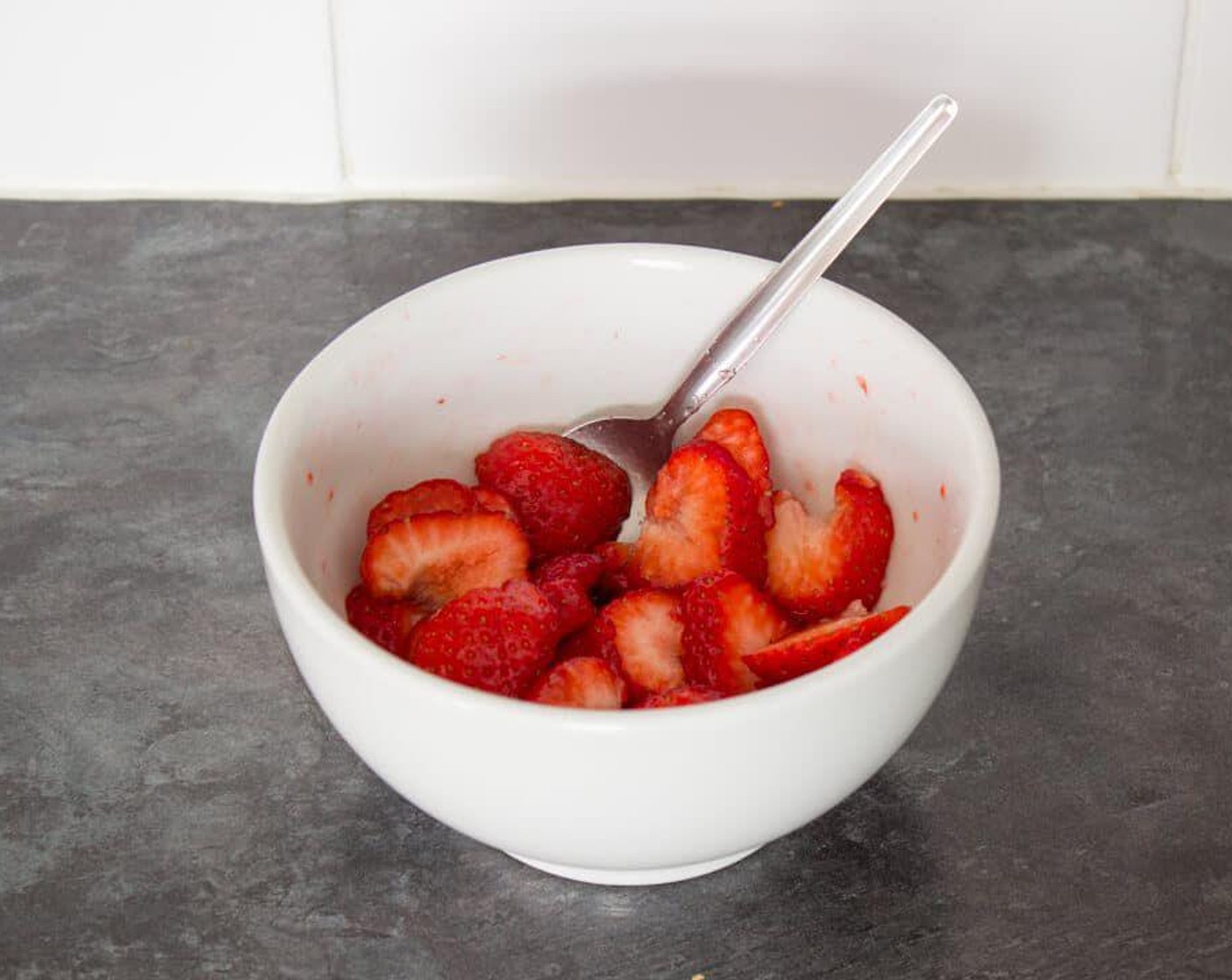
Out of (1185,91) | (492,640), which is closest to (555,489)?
(492,640)

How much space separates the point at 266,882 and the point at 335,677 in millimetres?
152

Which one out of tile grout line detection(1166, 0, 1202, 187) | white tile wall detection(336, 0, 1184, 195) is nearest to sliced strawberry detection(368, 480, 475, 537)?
white tile wall detection(336, 0, 1184, 195)

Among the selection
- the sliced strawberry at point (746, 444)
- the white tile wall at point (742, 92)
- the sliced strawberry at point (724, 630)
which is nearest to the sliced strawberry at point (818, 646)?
the sliced strawberry at point (724, 630)

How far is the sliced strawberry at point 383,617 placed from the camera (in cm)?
85

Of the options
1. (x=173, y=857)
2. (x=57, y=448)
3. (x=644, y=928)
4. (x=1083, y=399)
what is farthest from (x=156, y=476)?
(x=1083, y=399)

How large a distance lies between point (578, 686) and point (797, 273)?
236 millimetres

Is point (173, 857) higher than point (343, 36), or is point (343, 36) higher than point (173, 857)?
point (343, 36)

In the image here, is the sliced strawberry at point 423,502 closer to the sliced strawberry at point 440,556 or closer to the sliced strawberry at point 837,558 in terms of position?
the sliced strawberry at point 440,556

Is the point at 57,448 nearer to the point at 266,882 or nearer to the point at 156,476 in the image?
the point at 156,476

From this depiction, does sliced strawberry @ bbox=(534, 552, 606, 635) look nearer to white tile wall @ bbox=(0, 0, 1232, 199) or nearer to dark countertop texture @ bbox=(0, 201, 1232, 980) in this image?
dark countertop texture @ bbox=(0, 201, 1232, 980)

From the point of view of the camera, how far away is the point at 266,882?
839 millimetres

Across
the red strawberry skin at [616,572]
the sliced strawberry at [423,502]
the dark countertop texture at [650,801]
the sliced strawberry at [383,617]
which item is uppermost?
the sliced strawberry at [423,502]

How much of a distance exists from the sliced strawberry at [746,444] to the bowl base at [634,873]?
171mm

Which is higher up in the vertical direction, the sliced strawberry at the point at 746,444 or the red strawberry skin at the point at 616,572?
the sliced strawberry at the point at 746,444
